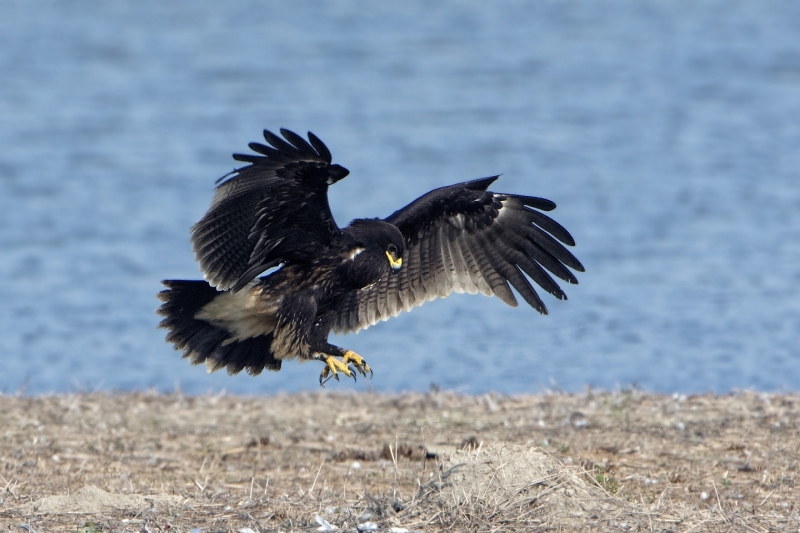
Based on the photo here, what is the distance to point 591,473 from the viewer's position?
19.9ft

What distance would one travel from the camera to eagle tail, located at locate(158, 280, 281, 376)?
6.99 metres

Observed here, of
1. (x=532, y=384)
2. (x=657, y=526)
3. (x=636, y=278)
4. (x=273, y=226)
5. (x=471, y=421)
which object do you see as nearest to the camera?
(x=657, y=526)

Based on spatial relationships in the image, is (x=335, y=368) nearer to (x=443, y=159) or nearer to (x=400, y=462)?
(x=400, y=462)

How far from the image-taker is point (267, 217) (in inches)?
261

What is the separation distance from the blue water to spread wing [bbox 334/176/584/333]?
1.63m

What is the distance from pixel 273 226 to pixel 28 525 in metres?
2.11

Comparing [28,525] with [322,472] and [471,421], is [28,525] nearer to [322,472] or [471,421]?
[322,472]

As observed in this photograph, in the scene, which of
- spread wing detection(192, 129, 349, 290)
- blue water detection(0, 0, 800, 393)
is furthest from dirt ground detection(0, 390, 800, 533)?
blue water detection(0, 0, 800, 393)

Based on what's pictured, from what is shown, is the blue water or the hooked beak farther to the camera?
the blue water

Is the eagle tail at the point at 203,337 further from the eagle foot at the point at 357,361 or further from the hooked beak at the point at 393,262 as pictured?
the hooked beak at the point at 393,262

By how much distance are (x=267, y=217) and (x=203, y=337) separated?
0.91 m

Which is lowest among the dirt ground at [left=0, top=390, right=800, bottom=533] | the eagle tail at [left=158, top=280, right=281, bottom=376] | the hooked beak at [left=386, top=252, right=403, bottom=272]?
the dirt ground at [left=0, top=390, right=800, bottom=533]

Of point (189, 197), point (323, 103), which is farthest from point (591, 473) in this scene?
point (323, 103)

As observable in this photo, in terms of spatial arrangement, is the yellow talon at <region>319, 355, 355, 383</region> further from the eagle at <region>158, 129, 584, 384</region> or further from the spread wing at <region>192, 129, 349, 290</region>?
the spread wing at <region>192, 129, 349, 290</region>
